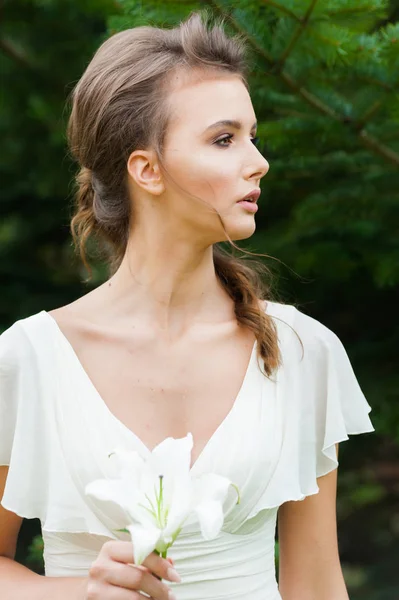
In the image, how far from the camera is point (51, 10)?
11.6ft

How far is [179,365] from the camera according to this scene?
222 cm

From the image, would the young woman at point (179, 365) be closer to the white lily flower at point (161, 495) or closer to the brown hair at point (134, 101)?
the brown hair at point (134, 101)

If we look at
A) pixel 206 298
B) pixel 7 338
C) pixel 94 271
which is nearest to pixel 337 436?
pixel 206 298

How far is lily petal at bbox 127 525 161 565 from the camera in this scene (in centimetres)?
155

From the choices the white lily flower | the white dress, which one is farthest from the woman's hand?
the white dress

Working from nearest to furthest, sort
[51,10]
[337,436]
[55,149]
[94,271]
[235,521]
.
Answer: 1. [235,521]
2. [337,436]
3. [94,271]
4. [51,10]
5. [55,149]

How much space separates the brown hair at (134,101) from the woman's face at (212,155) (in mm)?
41

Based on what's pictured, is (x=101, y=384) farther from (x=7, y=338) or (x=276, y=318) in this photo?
(x=276, y=318)

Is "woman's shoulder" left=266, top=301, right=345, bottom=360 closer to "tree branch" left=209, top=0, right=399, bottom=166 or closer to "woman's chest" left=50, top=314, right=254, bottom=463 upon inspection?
"woman's chest" left=50, top=314, right=254, bottom=463

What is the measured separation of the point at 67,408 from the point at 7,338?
8.2 inches

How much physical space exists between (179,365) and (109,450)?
10.9 inches

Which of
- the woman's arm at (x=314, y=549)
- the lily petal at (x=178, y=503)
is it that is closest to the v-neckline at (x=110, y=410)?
the woman's arm at (x=314, y=549)

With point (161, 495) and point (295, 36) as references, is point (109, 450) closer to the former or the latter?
point (161, 495)

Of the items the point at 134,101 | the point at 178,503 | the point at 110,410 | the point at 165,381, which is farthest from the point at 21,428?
the point at 134,101
